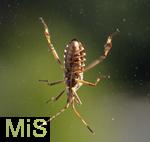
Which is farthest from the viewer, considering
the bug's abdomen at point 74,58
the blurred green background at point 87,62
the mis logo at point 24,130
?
the blurred green background at point 87,62

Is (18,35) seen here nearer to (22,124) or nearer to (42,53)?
(42,53)

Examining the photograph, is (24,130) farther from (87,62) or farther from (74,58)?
(74,58)

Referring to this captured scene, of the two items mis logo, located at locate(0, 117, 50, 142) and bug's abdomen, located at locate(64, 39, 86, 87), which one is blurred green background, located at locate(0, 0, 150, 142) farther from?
bug's abdomen, located at locate(64, 39, 86, 87)

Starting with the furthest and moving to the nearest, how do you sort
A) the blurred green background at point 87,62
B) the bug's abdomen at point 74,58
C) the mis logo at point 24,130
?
1. the blurred green background at point 87,62
2. the mis logo at point 24,130
3. the bug's abdomen at point 74,58

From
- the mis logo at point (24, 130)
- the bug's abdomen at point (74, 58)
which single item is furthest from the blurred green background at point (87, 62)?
the bug's abdomen at point (74, 58)

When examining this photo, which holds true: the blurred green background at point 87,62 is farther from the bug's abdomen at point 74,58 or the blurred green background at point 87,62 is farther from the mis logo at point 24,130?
the bug's abdomen at point 74,58

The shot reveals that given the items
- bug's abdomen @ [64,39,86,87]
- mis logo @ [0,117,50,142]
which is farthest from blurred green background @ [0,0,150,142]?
bug's abdomen @ [64,39,86,87]

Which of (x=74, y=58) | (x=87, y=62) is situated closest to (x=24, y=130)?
(x=87, y=62)
